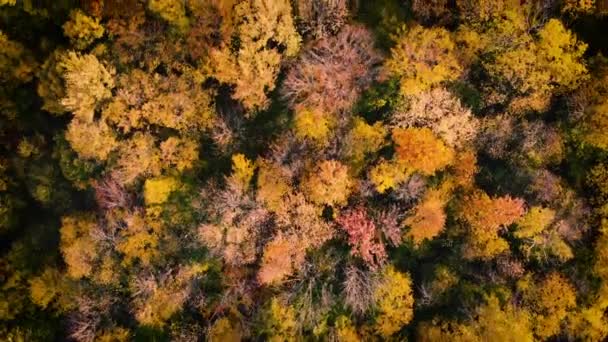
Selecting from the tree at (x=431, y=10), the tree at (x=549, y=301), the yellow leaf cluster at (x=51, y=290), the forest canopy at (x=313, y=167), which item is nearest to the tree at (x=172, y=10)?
the forest canopy at (x=313, y=167)

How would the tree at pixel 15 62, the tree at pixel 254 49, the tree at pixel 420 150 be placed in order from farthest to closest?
1. the tree at pixel 15 62
2. the tree at pixel 420 150
3. the tree at pixel 254 49

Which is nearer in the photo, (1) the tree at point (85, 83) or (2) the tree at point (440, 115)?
(1) the tree at point (85, 83)

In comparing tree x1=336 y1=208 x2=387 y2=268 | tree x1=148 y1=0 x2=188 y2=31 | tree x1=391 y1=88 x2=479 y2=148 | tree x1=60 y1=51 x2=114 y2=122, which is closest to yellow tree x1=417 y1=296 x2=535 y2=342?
tree x1=336 y1=208 x2=387 y2=268

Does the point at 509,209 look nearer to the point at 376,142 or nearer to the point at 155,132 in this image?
the point at 376,142

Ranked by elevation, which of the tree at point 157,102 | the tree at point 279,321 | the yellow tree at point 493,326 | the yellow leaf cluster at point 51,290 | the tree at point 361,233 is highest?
the tree at point 157,102

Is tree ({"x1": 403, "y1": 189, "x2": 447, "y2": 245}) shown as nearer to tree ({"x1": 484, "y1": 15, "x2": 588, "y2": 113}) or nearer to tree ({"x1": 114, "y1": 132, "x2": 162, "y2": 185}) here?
tree ({"x1": 484, "y1": 15, "x2": 588, "y2": 113})

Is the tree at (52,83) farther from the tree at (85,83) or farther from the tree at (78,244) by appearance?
the tree at (78,244)
